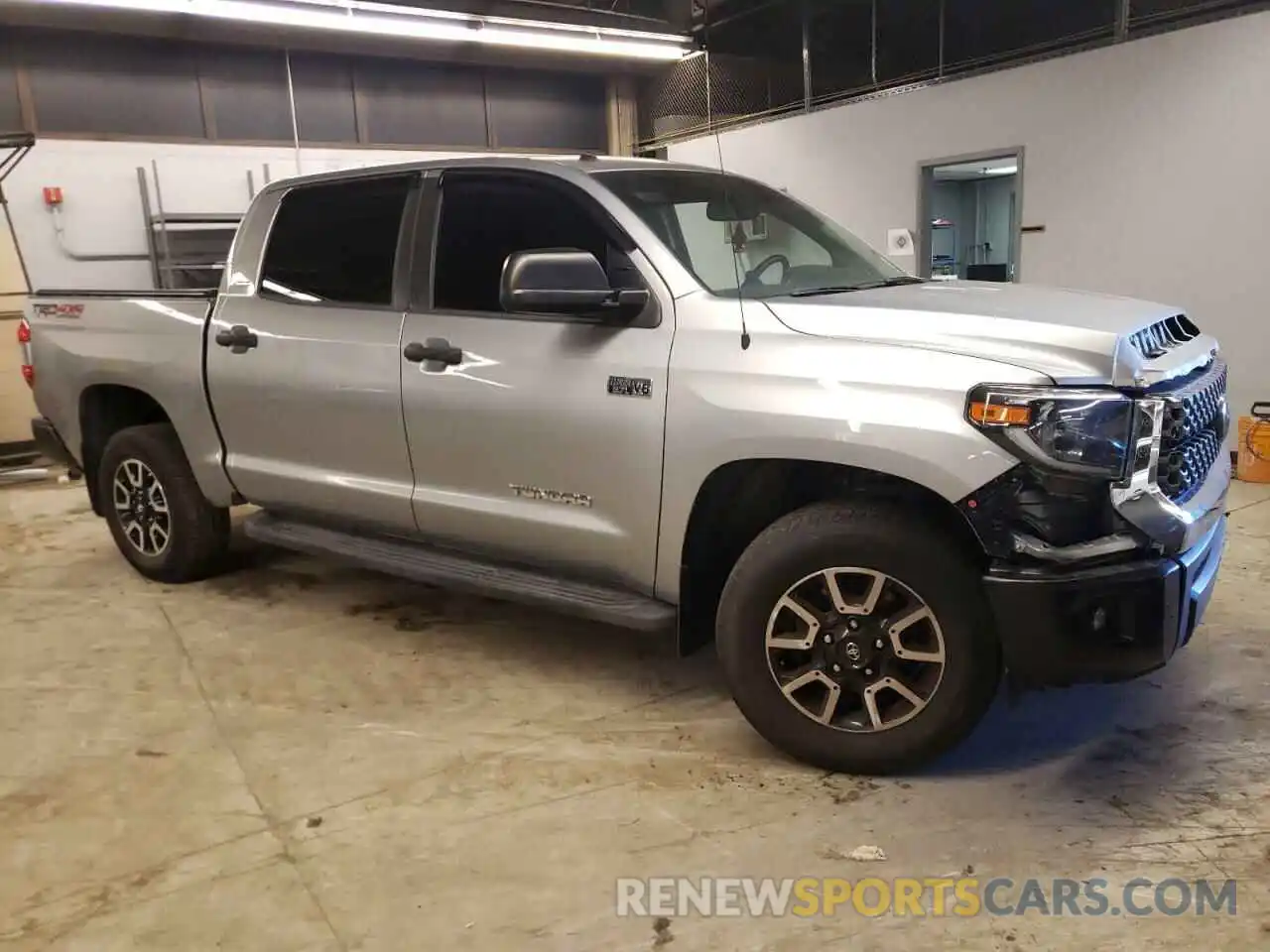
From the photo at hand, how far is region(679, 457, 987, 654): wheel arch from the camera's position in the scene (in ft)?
8.84

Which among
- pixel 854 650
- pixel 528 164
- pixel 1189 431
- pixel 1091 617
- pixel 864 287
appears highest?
pixel 528 164

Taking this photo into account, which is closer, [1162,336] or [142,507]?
[1162,336]

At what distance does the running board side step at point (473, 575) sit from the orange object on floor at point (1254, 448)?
4.72 m

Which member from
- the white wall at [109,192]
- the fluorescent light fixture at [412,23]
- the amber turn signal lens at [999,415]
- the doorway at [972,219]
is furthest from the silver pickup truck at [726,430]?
the doorway at [972,219]

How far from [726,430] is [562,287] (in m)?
0.65

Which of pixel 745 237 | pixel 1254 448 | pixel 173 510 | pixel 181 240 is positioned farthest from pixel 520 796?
pixel 181 240

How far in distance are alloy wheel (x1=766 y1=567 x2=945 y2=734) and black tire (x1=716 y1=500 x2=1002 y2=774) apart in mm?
24

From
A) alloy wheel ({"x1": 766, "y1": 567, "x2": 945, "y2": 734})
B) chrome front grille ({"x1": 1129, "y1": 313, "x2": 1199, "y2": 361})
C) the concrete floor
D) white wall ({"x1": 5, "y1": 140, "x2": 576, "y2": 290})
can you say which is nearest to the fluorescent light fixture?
white wall ({"x1": 5, "y1": 140, "x2": 576, "y2": 290})

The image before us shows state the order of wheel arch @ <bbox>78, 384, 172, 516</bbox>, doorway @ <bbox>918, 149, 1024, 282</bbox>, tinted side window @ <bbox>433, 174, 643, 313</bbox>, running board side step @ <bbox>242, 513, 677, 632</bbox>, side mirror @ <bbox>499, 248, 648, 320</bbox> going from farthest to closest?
doorway @ <bbox>918, 149, 1024, 282</bbox> → wheel arch @ <bbox>78, 384, 172, 516</bbox> → tinted side window @ <bbox>433, 174, 643, 313</bbox> → running board side step @ <bbox>242, 513, 677, 632</bbox> → side mirror @ <bbox>499, 248, 648, 320</bbox>

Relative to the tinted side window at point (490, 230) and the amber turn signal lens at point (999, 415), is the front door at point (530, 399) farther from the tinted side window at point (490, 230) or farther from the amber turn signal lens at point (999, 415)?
the amber turn signal lens at point (999, 415)

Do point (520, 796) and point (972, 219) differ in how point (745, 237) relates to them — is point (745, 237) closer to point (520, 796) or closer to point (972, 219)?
point (520, 796)

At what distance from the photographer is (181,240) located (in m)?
9.67

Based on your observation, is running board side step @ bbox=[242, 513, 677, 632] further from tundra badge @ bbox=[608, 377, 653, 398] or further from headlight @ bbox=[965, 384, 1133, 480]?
headlight @ bbox=[965, 384, 1133, 480]

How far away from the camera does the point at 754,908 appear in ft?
7.50
